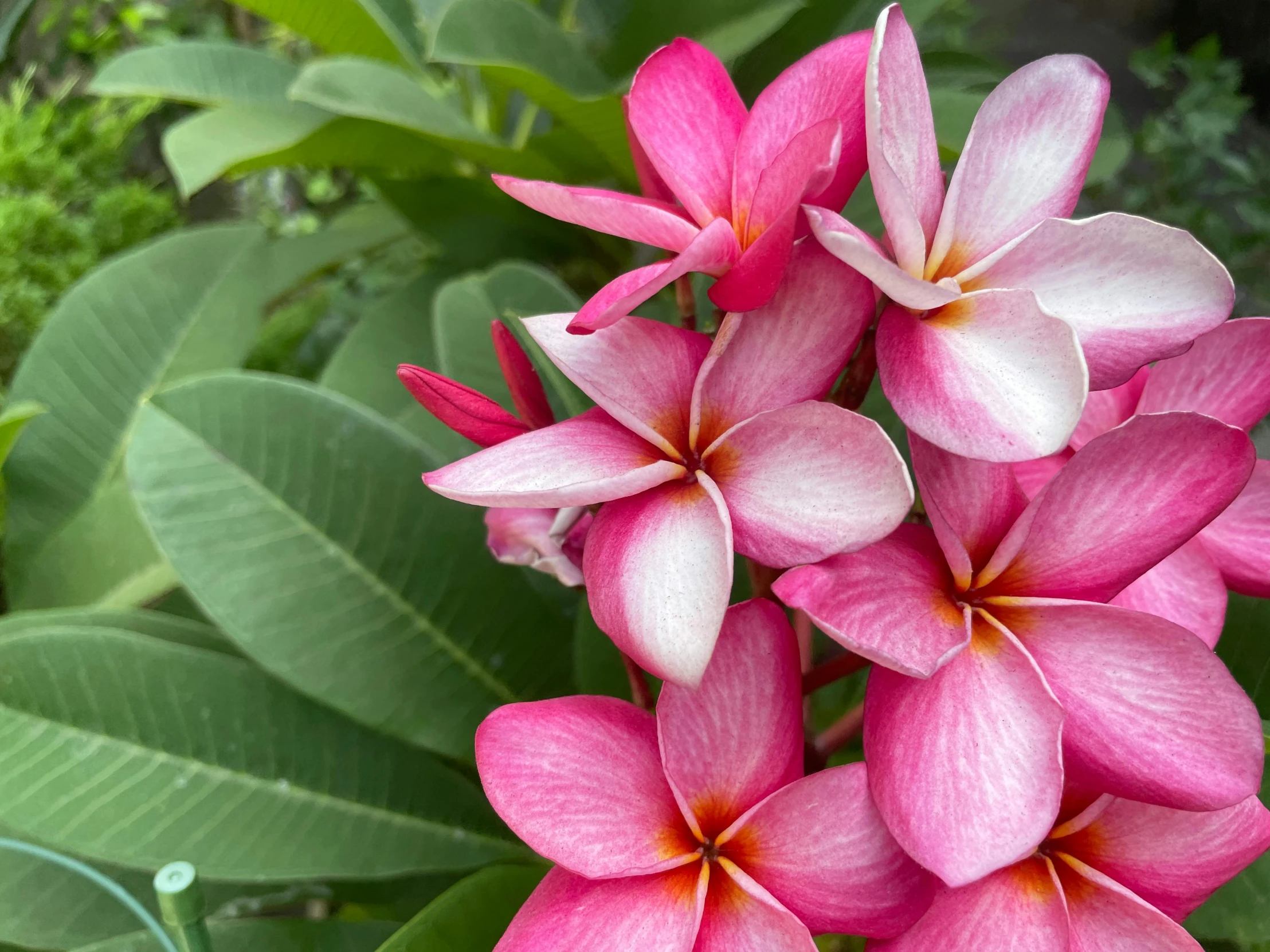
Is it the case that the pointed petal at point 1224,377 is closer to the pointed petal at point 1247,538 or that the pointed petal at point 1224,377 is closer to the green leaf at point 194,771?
the pointed petal at point 1247,538

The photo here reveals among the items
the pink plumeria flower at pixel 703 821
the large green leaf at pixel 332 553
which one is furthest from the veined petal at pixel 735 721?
the large green leaf at pixel 332 553

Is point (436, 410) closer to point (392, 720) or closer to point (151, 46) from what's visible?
point (392, 720)

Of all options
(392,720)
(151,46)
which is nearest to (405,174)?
(151,46)

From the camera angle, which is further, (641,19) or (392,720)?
(641,19)

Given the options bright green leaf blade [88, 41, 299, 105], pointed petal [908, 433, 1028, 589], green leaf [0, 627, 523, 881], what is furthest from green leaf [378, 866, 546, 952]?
bright green leaf blade [88, 41, 299, 105]

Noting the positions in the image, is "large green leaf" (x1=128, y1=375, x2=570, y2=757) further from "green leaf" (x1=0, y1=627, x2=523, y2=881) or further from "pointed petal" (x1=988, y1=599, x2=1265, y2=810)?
"pointed petal" (x1=988, y1=599, x2=1265, y2=810)

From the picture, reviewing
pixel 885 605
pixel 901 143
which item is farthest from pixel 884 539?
pixel 901 143

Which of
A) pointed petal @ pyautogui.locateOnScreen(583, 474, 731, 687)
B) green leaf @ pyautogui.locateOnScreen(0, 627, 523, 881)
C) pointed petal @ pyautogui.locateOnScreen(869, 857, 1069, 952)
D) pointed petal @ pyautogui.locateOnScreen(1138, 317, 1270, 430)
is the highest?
pointed petal @ pyautogui.locateOnScreen(583, 474, 731, 687)
